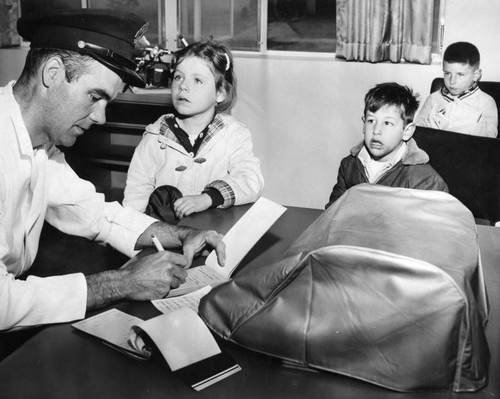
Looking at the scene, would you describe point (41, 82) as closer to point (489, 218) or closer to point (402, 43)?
point (489, 218)

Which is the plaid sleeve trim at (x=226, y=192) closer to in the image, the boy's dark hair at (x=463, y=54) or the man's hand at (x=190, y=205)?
the man's hand at (x=190, y=205)

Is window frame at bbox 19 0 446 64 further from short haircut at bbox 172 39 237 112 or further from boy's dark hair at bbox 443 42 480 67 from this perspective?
short haircut at bbox 172 39 237 112

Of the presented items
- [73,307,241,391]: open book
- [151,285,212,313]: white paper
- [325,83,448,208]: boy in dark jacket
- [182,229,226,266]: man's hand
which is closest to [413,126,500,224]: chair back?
[325,83,448,208]: boy in dark jacket

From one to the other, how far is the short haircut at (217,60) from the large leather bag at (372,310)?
1.68 meters

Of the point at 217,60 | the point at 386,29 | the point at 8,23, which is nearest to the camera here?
the point at 217,60

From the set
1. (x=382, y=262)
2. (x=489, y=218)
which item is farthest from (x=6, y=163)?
(x=489, y=218)

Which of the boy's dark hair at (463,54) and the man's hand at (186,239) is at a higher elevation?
the boy's dark hair at (463,54)

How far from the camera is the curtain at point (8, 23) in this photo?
189 inches

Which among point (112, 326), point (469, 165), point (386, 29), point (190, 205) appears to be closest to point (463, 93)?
point (386, 29)

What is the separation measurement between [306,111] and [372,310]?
3.37 metres

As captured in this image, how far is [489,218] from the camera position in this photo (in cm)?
242

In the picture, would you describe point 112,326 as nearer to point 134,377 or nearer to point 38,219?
point 134,377

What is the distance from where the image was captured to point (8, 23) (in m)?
4.88

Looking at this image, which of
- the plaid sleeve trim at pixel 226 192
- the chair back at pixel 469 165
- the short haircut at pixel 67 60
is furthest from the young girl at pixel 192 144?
the short haircut at pixel 67 60
